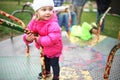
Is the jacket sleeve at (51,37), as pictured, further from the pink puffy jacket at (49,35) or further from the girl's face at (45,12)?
the girl's face at (45,12)

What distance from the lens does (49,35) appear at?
259cm

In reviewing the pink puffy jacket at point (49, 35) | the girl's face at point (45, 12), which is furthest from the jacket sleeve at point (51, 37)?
the girl's face at point (45, 12)

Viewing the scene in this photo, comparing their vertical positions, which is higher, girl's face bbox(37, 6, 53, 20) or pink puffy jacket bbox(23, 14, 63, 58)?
girl's face bbox(37, 6, 53, 20)

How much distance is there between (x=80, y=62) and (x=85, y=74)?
530mm

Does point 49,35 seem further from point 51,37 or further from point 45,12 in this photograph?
point 45,12

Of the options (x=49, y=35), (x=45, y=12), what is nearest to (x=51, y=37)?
(x=49, y=35)

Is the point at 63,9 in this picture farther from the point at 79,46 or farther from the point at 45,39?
the point at 45,39

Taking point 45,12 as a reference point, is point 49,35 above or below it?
below

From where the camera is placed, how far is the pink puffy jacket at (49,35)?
2574mm

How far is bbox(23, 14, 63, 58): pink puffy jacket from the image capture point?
2574 millimetres

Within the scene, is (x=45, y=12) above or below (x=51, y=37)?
above

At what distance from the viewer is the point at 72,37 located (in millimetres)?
5504

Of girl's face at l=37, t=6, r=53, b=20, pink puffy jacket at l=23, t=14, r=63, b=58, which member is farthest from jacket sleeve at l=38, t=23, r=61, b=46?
girl's face at l=37, t=6, r=53, b=20

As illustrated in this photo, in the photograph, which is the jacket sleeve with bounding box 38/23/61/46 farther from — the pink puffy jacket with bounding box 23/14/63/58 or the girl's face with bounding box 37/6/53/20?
the girl's face with bounding box 37/6/53/20
